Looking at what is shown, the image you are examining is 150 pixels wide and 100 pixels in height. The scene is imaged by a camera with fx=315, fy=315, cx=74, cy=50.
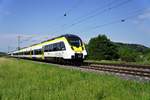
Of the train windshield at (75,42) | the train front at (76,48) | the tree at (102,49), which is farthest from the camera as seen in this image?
the tree at (102,49)

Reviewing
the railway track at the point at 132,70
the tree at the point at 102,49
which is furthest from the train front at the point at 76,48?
the tree at the point at 102,49

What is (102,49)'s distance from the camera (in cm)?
10612

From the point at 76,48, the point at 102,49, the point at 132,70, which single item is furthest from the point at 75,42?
the point at 102,49

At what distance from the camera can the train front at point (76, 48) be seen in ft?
95.5

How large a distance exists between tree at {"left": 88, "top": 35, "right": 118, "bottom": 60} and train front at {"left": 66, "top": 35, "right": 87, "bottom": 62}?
7045cm

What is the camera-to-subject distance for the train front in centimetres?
2909

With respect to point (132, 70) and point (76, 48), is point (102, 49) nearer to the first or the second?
point (76, 48)

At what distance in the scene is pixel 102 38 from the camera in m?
114

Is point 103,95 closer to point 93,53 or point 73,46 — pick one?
point 73,46

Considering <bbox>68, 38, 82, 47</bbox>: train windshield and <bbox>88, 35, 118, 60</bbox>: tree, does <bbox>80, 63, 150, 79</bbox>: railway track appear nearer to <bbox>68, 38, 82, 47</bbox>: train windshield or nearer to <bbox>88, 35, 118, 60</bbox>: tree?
<bbox>68, 38, 82, 47</bbox>: train windshield

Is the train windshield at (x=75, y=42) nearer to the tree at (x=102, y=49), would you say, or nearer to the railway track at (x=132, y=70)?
the railway track at (x=132, y=70)

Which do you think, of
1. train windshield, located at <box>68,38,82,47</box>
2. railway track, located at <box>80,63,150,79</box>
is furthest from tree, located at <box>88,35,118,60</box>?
railway track, located at <box>80,63,150,79</box>

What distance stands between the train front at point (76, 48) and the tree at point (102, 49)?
231 feet

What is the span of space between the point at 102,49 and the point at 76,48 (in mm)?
77073
